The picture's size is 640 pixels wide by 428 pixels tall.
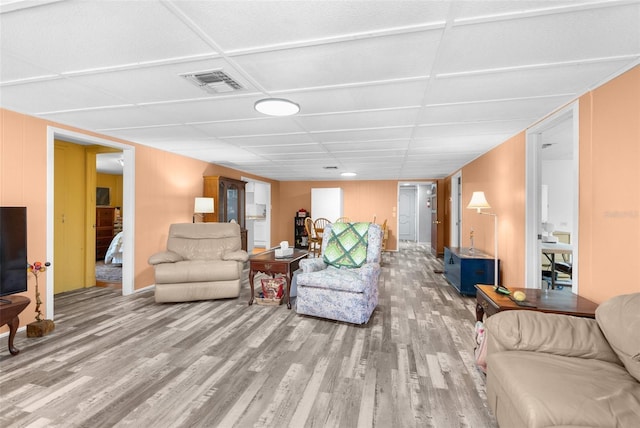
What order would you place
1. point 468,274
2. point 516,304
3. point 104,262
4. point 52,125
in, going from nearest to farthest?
point 516,304 → point 52,125 → point 468,274 → point 104,262

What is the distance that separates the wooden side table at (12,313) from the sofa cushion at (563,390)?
3.44 meters

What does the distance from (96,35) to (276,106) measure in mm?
1294

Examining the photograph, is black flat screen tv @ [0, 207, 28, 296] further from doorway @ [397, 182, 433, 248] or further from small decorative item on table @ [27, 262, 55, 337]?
doorway @ [397, 182, 433, 248]

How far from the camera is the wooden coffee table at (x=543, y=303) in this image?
203 centimetres

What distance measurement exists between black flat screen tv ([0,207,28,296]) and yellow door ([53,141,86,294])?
2.05m

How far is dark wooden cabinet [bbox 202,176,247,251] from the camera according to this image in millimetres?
5691

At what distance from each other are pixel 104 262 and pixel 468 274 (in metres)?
7.06

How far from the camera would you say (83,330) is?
2.99m

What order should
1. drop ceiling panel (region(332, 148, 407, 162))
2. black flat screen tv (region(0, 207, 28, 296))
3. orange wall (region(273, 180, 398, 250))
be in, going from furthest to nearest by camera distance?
1. orange wall (region(273, 180, 398, 250))
2. drop ceiling panel (region(332, 148, 407, 162))
3. black flat screen tv (region(0, 207, 28, 296))

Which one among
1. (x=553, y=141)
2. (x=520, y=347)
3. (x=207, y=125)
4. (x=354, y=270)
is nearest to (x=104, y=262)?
(x=207, y=125)

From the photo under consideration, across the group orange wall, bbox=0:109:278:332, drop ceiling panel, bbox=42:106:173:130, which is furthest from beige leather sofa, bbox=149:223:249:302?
drop ceiling panel, bbox=42:106:173:130

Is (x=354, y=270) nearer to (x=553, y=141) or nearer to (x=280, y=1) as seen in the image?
(x=280, y=1)

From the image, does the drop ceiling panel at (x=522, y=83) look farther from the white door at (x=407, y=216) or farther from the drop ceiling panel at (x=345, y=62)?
the white door at (x=407, y=216)

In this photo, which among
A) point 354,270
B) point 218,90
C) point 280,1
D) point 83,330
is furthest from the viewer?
point 354,270
